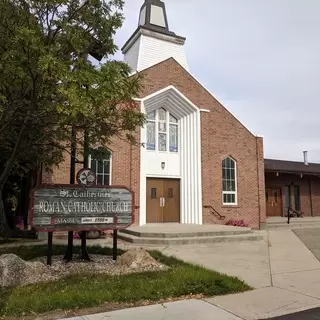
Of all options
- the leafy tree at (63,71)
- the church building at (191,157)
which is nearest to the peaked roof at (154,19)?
the church building at (191,157)

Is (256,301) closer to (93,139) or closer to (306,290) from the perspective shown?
(306,290)

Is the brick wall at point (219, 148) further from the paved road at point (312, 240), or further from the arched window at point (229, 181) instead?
the paved road at point (312, 240)

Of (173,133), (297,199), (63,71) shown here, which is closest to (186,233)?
(173,133)

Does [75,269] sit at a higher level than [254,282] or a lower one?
higher

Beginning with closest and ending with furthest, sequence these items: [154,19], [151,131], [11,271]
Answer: [11,271]
[151,131]
[154,19]

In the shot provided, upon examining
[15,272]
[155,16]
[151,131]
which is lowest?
[15,272]

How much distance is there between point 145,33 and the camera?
76.8 ft

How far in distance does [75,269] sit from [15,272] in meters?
1.44

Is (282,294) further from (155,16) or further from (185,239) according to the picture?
(155,16)

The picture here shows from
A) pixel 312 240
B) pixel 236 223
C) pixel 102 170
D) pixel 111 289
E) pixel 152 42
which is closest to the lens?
pixel 111 289

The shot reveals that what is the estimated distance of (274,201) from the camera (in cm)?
2800

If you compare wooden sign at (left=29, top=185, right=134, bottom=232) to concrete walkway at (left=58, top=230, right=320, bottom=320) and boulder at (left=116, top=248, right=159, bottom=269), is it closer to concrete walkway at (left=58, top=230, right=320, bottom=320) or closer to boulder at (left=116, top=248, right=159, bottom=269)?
boulder at (left=116, top=248, right=159, bottom=269)

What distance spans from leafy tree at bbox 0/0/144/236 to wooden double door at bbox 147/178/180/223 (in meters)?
10.8

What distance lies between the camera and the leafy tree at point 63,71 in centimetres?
595
